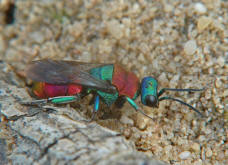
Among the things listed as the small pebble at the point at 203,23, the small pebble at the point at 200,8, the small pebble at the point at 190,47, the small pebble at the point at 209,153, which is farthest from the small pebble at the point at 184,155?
the small pebble at the point at 200,8

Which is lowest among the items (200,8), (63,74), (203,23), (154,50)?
(63,74)

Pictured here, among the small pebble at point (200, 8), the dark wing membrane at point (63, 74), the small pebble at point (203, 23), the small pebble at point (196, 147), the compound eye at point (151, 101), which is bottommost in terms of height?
→ the small pebble at point (196, 147)

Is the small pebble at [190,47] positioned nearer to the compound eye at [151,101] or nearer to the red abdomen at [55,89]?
the compound eye at [151,101]

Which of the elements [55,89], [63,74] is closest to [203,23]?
[63,74]

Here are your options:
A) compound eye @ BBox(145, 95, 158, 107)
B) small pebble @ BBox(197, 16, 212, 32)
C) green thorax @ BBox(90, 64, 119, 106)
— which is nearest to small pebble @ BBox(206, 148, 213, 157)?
compound eye @ BBox(145, 95, 158, 107)

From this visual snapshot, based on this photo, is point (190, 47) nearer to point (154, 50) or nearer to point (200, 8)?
point (154, 50)

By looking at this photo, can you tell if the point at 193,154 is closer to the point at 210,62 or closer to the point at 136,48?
the point at 210,62
